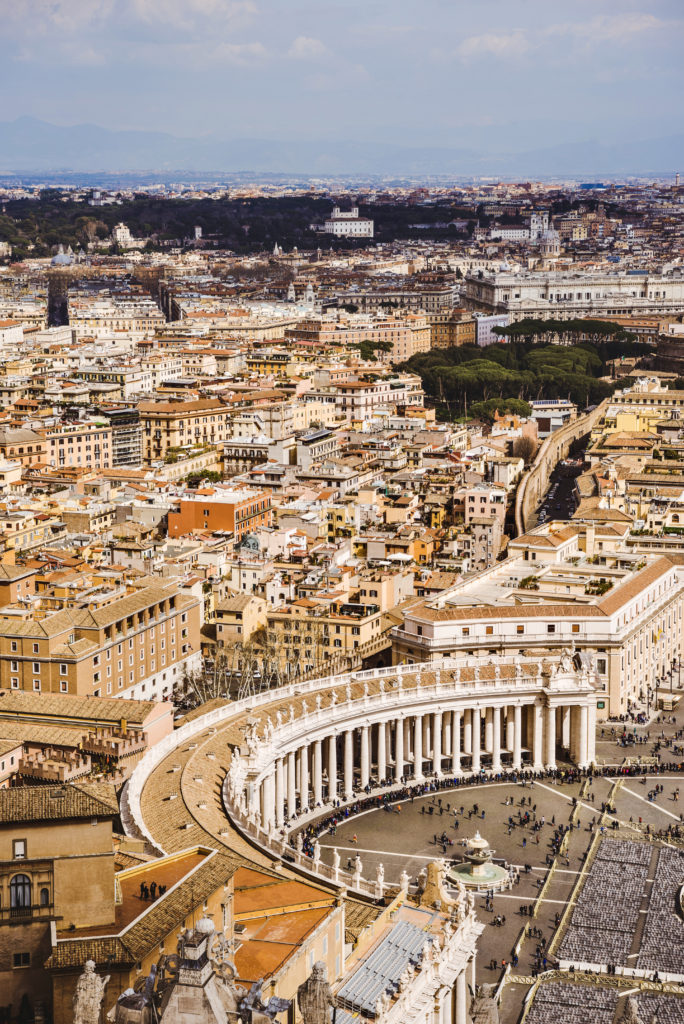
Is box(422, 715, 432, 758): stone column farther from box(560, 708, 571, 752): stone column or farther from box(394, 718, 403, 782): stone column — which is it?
box(560, 708, 571, 752): stone column

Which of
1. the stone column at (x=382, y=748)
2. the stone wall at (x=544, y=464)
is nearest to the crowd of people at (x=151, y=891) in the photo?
the stone column at (x=382, y=748)

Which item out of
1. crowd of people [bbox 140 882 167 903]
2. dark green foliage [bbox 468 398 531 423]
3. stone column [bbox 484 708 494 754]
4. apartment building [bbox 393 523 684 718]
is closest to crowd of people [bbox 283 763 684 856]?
stone column [bbox 484 708 494 754]

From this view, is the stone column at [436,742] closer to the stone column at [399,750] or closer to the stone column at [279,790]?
the stone column at [399,750]

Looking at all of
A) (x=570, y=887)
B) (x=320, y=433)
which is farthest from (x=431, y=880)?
(x=320, y=433)

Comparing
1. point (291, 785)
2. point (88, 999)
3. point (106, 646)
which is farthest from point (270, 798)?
point (88, 999)

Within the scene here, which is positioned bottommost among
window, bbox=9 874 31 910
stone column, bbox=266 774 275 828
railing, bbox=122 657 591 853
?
stone column, bbox=266 774 275 828

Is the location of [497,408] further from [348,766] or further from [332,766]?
[332,766]
